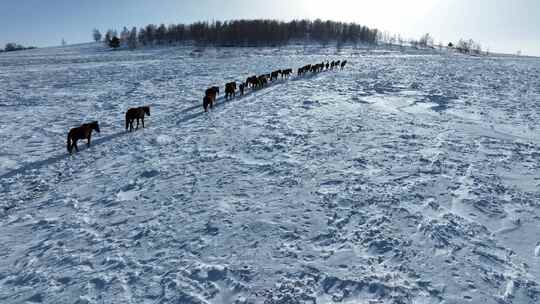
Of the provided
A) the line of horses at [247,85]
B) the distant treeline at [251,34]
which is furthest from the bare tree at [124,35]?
the line of horses at [247,85]

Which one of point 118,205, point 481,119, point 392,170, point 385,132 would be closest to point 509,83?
point 481,119

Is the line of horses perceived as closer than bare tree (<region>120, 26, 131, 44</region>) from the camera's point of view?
Yes

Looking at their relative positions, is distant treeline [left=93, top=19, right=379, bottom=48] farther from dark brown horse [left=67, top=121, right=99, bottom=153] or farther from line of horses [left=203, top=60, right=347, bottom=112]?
dark brown horse [left=67, top=121, right=99, bottom=153]

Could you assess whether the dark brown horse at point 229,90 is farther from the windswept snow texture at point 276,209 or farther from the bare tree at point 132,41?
the bare tree at point 132,41

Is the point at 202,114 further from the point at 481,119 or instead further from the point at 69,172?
the point at 481,119

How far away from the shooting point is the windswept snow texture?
4973mm

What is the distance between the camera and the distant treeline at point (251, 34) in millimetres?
88375

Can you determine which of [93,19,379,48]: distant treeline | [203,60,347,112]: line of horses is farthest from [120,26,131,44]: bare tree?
[203,60,347,112]: line of horses

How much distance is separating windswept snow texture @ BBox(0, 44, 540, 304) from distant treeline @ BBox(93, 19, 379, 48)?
77024 millimetres

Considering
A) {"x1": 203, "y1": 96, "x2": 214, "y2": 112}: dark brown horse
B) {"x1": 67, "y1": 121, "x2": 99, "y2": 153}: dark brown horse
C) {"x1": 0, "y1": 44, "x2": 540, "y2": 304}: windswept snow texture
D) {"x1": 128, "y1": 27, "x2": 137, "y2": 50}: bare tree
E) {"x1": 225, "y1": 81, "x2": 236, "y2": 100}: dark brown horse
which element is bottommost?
{"x1": 0, "y1": 44, "x2": 540, "y2": 304}: windswept snow texture

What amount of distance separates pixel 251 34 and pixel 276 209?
88.8 meters

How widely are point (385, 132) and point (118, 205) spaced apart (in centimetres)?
856

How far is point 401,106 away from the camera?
16.0 m

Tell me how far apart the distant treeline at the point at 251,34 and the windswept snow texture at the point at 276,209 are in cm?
7702
